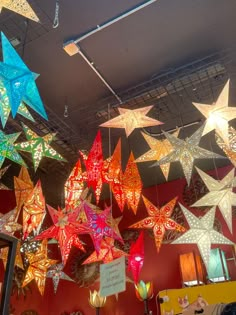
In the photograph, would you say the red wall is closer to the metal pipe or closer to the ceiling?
the ceiling

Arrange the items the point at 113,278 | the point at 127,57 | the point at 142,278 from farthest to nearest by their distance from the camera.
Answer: the point at 142,278
the point at 127,57
the point at 113,278

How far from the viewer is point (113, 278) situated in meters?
2.23

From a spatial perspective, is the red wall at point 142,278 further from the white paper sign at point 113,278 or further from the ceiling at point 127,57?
the white paper sign at point 113,278

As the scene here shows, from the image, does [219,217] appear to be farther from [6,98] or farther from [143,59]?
[6,98]

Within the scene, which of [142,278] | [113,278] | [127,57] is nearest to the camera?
[113,278]

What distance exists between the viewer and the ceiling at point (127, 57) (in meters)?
3.18

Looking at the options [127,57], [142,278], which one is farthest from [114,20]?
[142,278]

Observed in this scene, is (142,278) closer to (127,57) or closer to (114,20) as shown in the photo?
(127,57)

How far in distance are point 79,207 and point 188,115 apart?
207 centimetres

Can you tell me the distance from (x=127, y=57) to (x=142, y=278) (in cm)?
403

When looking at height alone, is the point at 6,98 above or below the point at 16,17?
below

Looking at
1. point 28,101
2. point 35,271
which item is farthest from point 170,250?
→ point 28,101

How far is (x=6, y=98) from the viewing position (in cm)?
270

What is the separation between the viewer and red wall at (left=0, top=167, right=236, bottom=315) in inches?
219
